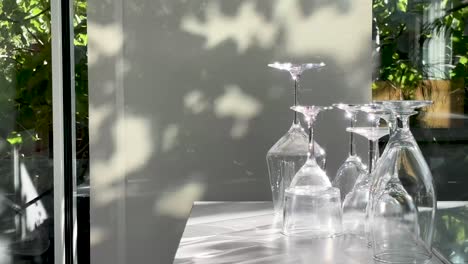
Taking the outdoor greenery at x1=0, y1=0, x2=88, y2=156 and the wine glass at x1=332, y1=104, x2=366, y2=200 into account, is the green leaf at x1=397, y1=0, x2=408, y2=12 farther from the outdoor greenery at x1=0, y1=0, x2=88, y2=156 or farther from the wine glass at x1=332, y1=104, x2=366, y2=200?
the outdoor greenery at x1=0, y1=0, x2=88, y2=156

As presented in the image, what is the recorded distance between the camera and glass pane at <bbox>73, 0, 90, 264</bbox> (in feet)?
9.48

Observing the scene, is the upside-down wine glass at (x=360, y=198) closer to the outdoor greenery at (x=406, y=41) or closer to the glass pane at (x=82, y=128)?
the outdoor greenery at (x=406, y=41)

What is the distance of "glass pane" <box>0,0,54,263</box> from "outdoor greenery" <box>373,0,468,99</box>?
129 centimetres

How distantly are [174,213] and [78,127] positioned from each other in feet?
1.75

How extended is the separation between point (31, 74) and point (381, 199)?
1742mm

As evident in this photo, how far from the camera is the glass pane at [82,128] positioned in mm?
2889

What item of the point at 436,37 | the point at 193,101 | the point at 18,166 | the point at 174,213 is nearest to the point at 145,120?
the point at 193,101

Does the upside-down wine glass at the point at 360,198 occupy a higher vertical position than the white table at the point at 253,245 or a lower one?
higher

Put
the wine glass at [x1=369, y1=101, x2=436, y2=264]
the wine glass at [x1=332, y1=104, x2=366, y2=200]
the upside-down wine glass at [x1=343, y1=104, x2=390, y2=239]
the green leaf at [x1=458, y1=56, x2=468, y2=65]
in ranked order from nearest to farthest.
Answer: the wine glass at [x1=369, y1=101, x2=436, y2=264]
the upside-down wine glass at [x1=343, y1=104, x2=390, y2=239]
the wine glass at [x1=332, y1=104, x2=366, y2=200]
the green leaf at [x1=458, y1=56, x2=468, y2=65]

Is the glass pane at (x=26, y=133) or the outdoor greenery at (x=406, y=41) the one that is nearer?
the outdoor greenery at (x=406, y=41)

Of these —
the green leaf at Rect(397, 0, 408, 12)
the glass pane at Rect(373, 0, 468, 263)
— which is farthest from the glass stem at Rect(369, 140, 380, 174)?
the green leaf at Rect(397, 0, 408, 12)

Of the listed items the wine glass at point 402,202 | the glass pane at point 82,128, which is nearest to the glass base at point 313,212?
the wine glass at point 402,202

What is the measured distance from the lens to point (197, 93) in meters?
2.73

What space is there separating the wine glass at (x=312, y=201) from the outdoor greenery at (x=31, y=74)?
1222 millimetres
